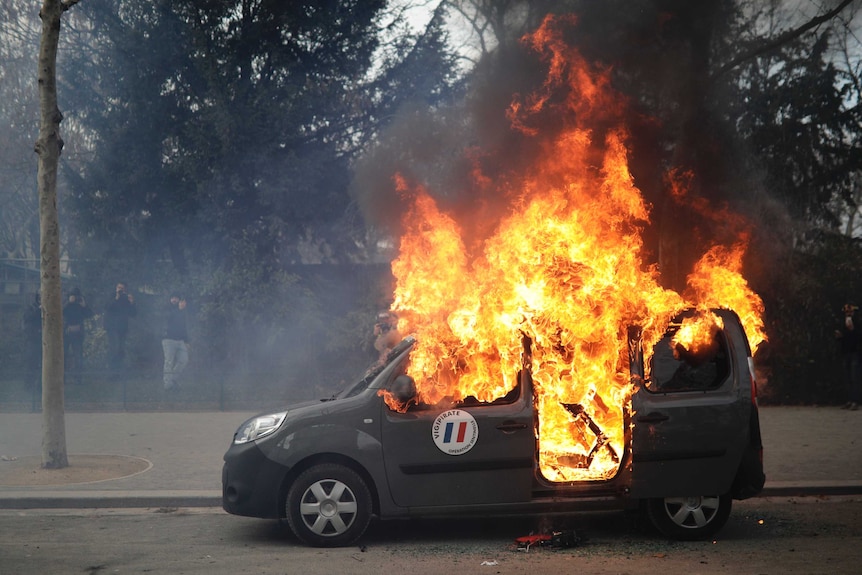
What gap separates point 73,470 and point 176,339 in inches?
330

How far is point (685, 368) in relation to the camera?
7.40 m

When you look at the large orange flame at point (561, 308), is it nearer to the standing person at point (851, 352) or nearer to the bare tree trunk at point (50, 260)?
the bare tree trunk at point (50, 260)

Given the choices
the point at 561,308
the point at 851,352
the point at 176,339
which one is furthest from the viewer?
the point at 176,339

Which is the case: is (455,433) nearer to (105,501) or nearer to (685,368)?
(685,368)

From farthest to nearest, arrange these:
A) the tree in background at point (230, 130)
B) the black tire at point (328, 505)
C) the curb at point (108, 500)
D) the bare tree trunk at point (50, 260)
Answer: the tree in background at point (230, 130), the bare tree trunk at point (50, 260), the curb at point (108, 500), the black tire at point (328, 505)

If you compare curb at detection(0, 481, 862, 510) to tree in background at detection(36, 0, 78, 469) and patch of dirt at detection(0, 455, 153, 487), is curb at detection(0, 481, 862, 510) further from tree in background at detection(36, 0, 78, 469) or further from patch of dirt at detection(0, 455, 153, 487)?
tree in background at detection(36, 0, 78, 469)

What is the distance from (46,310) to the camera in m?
10.3

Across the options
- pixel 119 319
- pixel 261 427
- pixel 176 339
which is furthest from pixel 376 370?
pixel 119 319

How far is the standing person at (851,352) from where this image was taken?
1466 centimetres

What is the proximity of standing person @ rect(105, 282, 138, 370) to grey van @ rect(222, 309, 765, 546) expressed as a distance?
12693 millimetres

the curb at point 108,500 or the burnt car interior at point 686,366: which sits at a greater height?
the burnt car interior at point 686,366

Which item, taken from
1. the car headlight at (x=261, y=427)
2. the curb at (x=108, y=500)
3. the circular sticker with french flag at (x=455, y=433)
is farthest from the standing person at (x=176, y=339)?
the circular sticker with french flag at (x=455, y=433)

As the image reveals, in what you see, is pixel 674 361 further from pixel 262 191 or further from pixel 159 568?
pixel 262 191

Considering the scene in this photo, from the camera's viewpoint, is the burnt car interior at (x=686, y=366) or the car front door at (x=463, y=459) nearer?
the car front door at (x=463, y=459)
